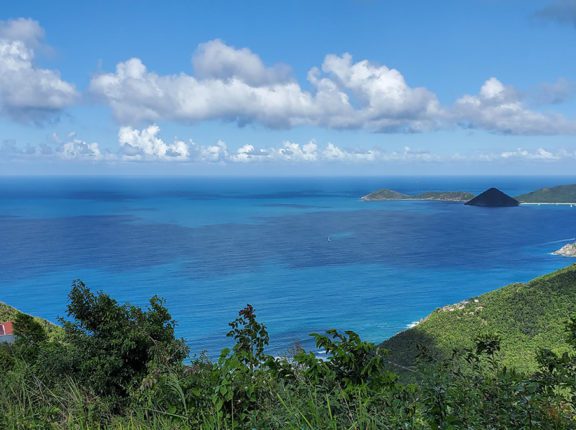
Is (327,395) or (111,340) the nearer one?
(327,395)

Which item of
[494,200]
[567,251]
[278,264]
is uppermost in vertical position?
[494,200]

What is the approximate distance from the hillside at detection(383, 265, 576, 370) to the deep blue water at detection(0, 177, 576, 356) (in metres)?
9.93

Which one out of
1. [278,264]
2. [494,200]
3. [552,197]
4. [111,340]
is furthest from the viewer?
[552,197]

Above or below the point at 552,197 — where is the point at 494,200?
below

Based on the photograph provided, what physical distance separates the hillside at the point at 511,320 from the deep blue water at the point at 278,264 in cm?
993

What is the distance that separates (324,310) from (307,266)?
1998cm

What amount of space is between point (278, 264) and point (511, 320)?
147 ft

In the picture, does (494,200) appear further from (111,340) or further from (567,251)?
(111,340)

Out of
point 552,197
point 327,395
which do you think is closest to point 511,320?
point 327,395

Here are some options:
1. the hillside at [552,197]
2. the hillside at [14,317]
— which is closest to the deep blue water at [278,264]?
the hillside at [14,317]

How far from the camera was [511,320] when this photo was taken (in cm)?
3894

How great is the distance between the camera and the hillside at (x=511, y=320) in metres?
34.3

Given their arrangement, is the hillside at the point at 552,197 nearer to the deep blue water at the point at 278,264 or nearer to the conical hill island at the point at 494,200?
the conical hill island at the point at 494,200

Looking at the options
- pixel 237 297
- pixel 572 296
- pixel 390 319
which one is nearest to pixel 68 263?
pixel 237 297
